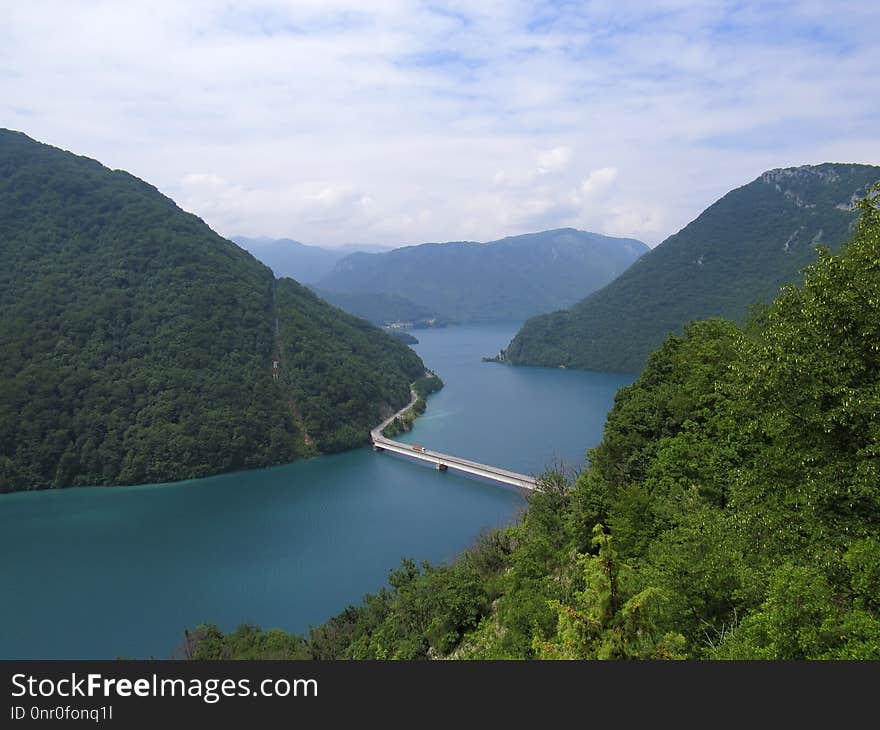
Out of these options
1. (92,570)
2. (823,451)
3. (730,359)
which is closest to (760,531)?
(823,451)

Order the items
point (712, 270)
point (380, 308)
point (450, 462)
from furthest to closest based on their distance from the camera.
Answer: point (380, 308), point (712, 270), point (450, 462)

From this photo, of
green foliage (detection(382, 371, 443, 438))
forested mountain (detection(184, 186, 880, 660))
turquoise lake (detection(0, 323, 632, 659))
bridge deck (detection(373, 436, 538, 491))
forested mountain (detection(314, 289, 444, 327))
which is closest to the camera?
forested mountain (detection(184, 186, 880, 660))

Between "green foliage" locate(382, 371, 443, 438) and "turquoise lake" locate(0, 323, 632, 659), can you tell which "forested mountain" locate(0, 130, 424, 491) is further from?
"turquoise lake" locate(0, 323, 632, 659)

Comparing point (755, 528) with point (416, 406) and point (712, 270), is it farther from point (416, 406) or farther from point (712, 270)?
point (712, 270)

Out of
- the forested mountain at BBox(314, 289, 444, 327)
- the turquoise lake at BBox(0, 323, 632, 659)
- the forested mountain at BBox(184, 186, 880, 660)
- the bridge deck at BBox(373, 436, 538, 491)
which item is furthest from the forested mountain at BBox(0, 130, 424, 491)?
the forested mountain at BBox(314, 289, 444, 327)

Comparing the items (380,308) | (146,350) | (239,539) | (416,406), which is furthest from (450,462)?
(380,308)

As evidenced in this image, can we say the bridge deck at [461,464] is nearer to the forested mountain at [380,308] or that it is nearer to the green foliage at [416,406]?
the green foliage at [416,406]

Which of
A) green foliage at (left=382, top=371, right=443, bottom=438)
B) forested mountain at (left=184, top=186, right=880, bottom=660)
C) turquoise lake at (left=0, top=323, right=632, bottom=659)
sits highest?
forested mountain at (left=184, top=186, right=880, bottom=660)
